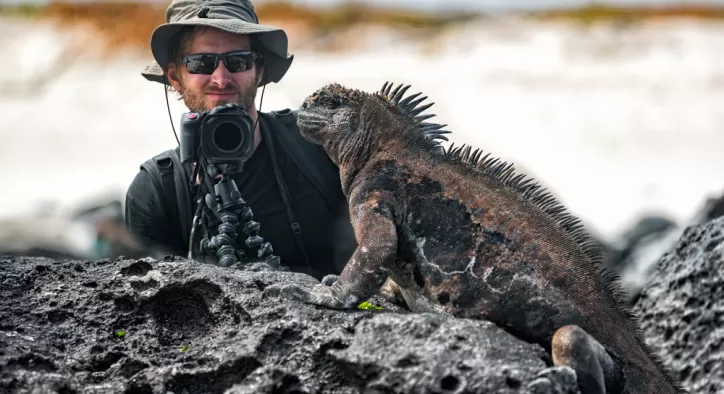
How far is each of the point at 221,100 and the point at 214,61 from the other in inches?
7.8

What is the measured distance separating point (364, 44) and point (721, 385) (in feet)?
61.2

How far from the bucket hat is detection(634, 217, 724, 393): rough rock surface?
2338 mm

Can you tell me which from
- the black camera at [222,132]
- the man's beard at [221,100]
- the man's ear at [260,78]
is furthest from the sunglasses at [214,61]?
the black camera at [222,132]

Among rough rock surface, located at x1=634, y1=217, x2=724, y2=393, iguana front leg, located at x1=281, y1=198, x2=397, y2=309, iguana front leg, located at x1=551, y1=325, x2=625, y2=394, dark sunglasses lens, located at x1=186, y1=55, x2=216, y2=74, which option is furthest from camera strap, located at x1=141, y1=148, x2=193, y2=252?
rough rock surface, located at x1=634, y1=217, x2=724, y2=393

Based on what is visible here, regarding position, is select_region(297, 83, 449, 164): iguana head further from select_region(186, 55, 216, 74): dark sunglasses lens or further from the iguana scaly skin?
select_region(186, 55, 216, 74): dark sunglasses lens

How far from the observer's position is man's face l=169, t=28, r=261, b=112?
5160 millimetres

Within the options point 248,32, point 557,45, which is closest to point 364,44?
point 557,45

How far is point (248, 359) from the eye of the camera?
323cm

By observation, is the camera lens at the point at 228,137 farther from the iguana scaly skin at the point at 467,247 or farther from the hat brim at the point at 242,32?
the hat brim at the point at 242,32

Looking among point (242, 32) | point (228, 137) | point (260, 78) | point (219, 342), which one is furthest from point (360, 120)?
point (260, 78)

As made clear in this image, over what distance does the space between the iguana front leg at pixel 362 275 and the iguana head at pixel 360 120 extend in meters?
0.41

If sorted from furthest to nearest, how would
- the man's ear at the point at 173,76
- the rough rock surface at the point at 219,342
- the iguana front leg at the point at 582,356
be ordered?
the man's ear at the point at 173,76, the iguana front leg at the point at 582,356, the rough rock surface at the point at 219,342

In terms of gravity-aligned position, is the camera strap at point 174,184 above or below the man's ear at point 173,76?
below

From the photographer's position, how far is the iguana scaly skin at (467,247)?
3.47 meters
